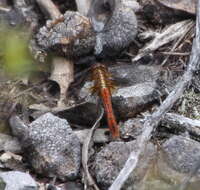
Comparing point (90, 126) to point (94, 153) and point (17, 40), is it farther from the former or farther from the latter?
point (17, 40)

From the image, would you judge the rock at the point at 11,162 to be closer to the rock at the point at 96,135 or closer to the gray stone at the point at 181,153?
the rock at the point at 96,135

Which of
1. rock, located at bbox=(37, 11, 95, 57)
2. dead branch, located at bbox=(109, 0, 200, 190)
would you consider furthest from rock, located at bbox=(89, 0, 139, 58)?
dead branch, located at bbox=(109, 0, 200, 190)

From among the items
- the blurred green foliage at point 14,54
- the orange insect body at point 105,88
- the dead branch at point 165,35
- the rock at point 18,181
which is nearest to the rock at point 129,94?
the orange insect body at point 105,88

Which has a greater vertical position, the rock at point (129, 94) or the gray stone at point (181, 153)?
the rock at point (129, 94)

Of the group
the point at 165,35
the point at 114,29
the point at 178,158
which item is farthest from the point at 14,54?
the point at 165,35

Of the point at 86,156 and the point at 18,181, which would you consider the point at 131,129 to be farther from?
the point at 18,181

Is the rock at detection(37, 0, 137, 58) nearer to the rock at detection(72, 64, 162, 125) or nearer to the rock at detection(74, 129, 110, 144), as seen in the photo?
the rock at detection(72, 64, 162, 125)
